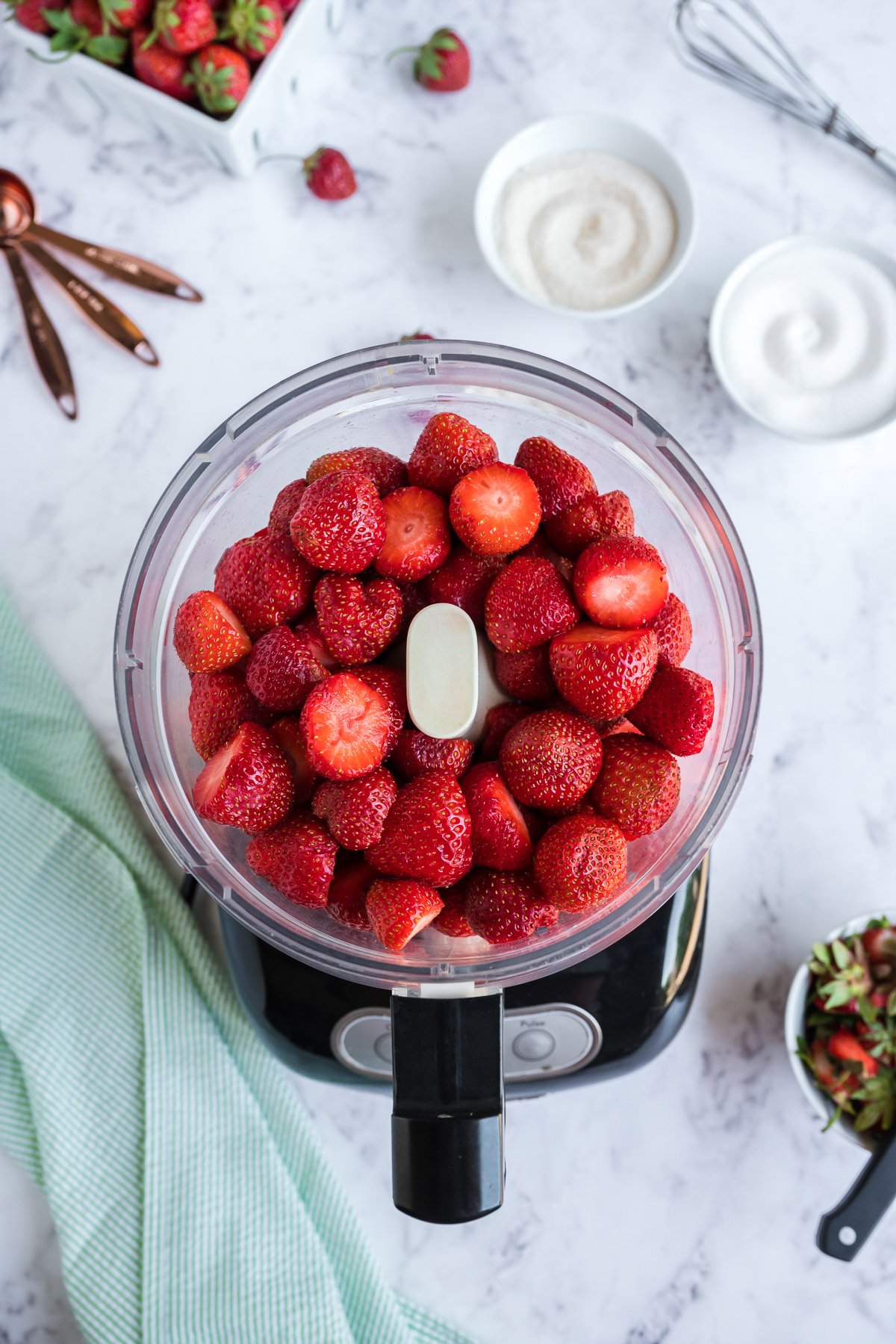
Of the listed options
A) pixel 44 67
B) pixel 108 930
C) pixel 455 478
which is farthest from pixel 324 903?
pixel 44 67

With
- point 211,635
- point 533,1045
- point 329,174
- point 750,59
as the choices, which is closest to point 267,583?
point 211,635

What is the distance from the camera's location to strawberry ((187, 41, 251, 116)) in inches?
36.4

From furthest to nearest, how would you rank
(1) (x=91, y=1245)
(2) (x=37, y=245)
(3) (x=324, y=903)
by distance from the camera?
(2) (x=37, y=245), (1) (x=91, y=1245), (3) (x=324, y=903)

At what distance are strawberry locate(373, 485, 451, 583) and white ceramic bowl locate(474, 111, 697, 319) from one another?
1.19ft

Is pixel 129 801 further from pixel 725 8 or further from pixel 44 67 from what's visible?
pixel 725 8

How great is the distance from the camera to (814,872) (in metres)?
0.97

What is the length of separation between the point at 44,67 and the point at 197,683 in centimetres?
72

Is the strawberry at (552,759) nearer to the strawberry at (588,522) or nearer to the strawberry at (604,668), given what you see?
the strawberry at (604,668)

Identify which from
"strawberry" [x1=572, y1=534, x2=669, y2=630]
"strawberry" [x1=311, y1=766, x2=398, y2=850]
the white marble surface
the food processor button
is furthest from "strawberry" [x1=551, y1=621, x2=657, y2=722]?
the white marble surface

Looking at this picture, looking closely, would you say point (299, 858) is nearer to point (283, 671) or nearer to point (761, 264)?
point (283, 671)

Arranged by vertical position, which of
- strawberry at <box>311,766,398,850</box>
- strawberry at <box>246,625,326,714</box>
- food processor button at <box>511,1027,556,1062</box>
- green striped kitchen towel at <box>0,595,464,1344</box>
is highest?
strawberry at <box>246,625,326,714</box>

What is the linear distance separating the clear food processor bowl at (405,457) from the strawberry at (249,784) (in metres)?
0.07

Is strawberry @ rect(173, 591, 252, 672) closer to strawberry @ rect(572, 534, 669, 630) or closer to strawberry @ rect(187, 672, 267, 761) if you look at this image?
strawberry @ rect(187, 672, 267, 761)

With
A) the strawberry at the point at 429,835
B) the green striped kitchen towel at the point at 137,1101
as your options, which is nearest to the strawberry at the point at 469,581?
the strawberry at the point at 429,835
